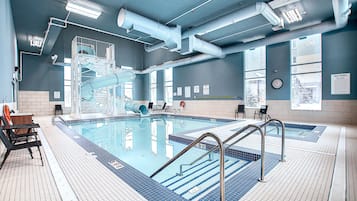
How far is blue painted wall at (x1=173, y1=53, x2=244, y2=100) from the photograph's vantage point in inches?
339

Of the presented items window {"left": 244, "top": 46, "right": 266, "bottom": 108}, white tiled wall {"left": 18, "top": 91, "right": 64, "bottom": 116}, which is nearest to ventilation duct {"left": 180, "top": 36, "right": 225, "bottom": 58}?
window {"left": 244, "top": 46, "right": 266, "bottom": 108}

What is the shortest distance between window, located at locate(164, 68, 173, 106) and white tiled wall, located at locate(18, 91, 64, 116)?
6.58 m

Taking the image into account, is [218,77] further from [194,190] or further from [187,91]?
[194,190]

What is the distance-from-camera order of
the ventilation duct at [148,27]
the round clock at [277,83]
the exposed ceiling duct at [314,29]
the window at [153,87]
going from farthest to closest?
1. the window at [153,87]
2. the round clock at [277,83]
3. the ventilation duct at [148,27]
4. the exposed ceiling duct at [314,29]

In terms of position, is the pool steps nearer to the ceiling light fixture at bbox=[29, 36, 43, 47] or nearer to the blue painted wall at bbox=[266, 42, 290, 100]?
the blue painted wall at bbox=[266, 42, 290, 100]

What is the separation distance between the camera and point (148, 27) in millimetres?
5496

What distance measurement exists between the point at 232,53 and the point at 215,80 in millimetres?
1624

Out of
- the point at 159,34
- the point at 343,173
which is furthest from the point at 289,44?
the point at 343,173

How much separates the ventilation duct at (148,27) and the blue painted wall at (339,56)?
509 cm

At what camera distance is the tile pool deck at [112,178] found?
177 centimetres

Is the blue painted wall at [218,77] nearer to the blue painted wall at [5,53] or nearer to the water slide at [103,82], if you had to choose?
the water slide at [103,82]

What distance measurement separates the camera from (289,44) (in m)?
6.95

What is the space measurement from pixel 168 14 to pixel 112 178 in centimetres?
498

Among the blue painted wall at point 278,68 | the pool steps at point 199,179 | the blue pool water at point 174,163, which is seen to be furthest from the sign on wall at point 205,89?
the pool steps at point 199,179
